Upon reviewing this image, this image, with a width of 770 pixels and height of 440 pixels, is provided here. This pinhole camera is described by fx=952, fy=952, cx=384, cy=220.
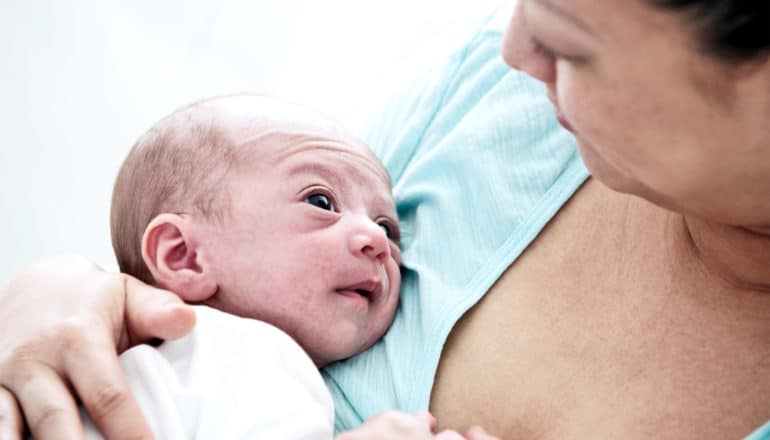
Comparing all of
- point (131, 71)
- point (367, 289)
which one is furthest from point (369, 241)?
point (131, 71)

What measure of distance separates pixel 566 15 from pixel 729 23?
0.13m

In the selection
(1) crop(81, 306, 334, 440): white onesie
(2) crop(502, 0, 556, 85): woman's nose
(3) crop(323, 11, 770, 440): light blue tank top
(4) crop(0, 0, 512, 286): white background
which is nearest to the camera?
(2) crop(502, 0, 556, 85): woman's nose

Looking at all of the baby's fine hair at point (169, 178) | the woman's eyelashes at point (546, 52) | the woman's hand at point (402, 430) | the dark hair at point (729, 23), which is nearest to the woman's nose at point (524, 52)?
the woman's eyelashes at point (546, 52)

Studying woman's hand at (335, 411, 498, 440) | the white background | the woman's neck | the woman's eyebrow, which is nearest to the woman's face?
the woman's eyebrow

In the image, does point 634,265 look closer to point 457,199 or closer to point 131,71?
point 457,199

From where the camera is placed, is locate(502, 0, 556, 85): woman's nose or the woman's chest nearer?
locate(502, 0, 556, 85): woman's nose

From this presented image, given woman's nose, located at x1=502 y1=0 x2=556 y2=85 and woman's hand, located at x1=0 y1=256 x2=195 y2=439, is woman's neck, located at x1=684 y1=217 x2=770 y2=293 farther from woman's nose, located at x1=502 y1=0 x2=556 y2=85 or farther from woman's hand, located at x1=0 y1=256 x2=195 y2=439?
woman's hand, located at x1=0 y1=256 x2=195 y2=439

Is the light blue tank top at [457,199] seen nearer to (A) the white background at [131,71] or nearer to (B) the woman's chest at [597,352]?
(B) the woman's chest at [597,352]

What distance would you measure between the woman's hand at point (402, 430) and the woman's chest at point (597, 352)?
5 cm

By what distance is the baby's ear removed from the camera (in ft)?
3.96

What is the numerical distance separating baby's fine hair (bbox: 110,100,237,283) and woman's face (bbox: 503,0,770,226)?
0.52 metres

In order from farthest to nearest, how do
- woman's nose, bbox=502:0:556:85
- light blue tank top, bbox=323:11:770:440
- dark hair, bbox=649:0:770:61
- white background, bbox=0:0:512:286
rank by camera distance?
white background, bbox=0:0:512:286 < light blue tank top, bbox=323:11:770:440 < woman's nose, bbox=502:0:556:85 < dark hair, bbox=649:0:770:61

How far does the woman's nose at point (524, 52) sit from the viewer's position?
0.84 m

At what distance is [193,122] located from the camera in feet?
4.31
